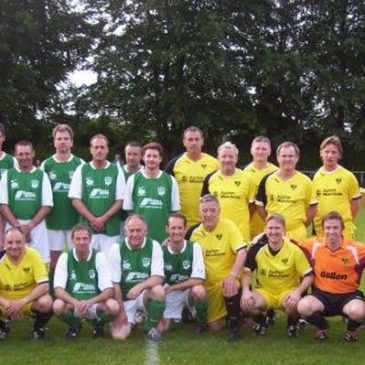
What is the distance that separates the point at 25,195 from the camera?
21.3 ft

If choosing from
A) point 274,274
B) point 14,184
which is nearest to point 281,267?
point 274,274

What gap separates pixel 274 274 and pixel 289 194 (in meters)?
0.89

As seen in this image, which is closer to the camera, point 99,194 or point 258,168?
point 99,194

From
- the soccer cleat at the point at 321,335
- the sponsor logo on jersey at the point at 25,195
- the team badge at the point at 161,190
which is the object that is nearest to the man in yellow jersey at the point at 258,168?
the team badge at the point at 161,190

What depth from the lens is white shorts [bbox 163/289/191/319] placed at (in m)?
6.15

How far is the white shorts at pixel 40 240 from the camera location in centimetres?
664

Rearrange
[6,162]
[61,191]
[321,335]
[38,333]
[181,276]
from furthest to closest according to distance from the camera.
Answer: [6,162] < [61,191] < [181,276] < [38,333] < [321,335]

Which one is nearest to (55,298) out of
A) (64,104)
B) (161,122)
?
(161,122)

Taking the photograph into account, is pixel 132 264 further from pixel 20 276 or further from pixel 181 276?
pixel 20 276

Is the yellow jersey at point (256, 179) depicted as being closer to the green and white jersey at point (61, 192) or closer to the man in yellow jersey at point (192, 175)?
the man in yellow jersey at point (192, 175)

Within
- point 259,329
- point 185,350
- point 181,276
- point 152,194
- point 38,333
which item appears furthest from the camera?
point 152,194

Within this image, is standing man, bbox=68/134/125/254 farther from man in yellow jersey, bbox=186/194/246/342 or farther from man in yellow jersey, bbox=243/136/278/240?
man in yellow jersey, bbox=243/136/278/240

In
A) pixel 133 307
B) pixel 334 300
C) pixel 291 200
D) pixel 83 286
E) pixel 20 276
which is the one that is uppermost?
pixel 291 200

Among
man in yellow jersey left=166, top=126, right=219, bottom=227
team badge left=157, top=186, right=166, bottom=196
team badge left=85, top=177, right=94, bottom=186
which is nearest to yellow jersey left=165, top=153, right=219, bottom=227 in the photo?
man in yellow jersey left=166, top=126, right=219, bottom=227
